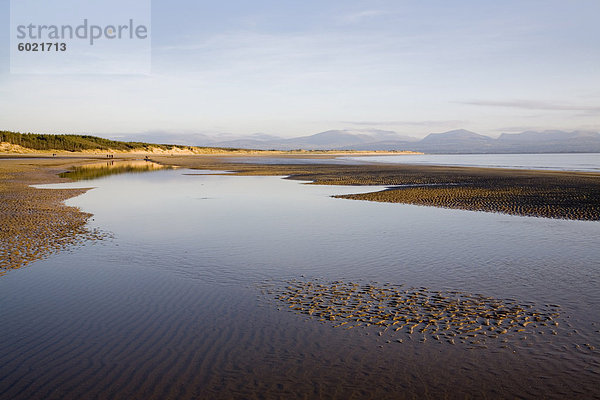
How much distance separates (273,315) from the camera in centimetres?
966

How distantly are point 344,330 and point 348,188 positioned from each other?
29603mm

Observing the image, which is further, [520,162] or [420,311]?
[520,162]

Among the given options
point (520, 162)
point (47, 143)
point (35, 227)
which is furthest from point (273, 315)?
point (47, 143)

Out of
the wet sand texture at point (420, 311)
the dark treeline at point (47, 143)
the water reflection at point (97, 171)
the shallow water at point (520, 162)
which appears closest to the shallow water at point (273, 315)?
the wet sand texture at point (420, 311)

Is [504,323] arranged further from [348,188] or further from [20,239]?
[348,188]

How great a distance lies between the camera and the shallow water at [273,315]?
6.91 metres

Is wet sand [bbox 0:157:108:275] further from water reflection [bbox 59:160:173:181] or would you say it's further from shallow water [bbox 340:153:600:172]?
shallow water [bbox 340:153:600:172]

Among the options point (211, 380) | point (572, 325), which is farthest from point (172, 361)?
point (572, 325)

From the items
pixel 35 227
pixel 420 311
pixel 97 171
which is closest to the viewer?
pixel 420 311

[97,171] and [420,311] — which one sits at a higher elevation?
[97,171]

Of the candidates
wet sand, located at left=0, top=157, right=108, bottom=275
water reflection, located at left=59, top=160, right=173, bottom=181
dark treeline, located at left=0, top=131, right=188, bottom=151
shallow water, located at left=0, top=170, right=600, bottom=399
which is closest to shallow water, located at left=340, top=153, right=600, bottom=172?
water reflection, located at left=59, top=160, right=173, bottom=181

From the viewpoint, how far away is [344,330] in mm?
8828

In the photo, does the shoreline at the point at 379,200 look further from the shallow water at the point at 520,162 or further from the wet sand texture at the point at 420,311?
the shallow water at the point at 520,162

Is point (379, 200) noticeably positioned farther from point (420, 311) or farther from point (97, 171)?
point (97, 171)
